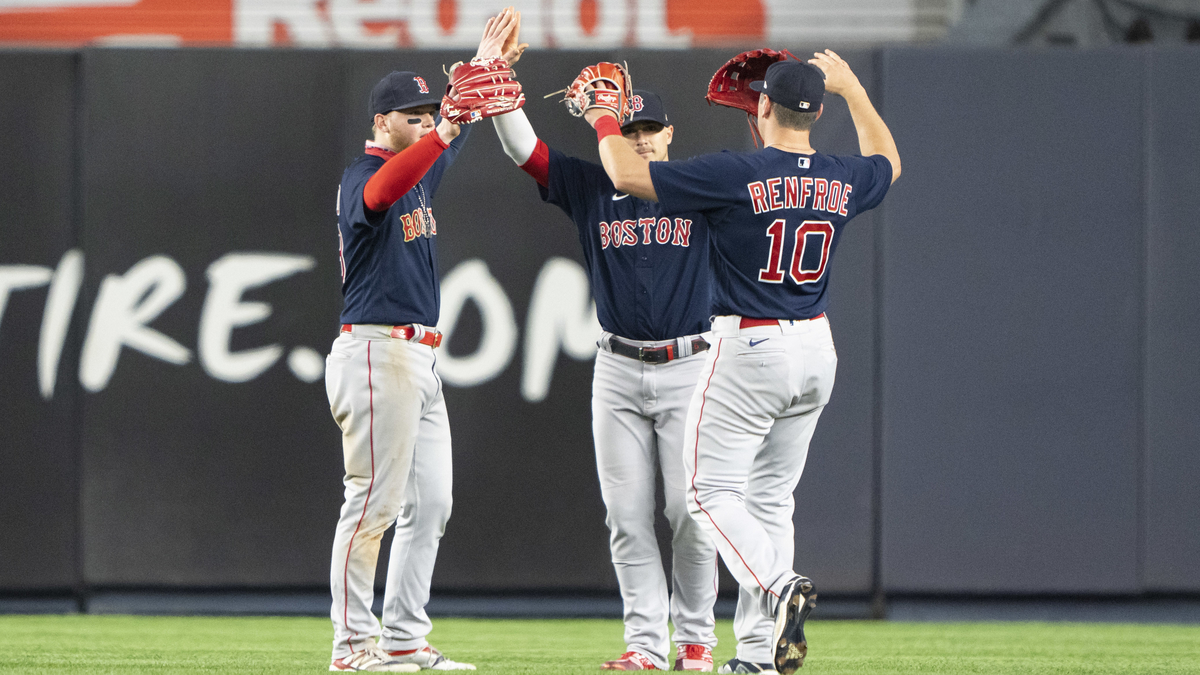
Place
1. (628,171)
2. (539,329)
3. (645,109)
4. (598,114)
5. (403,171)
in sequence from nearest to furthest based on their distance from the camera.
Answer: (628,171)
(403,171)
(598,114)
(645,109)
(539,329)

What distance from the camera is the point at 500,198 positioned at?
17.9 feet

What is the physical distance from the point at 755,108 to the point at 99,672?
98.9 inches

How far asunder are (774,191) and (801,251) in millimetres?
177

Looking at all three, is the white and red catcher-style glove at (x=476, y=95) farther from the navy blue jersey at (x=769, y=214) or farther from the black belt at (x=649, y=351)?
the black belt at (x=649, y=351)

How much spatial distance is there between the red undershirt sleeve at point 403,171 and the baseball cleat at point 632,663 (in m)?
1.44

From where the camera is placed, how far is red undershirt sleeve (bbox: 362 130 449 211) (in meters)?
3.18

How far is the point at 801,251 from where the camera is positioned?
314 cm

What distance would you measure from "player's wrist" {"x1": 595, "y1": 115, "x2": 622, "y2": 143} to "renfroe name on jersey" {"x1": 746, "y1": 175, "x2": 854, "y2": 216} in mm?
396

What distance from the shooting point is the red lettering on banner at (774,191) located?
121 inches

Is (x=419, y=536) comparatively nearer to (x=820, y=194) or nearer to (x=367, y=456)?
(x=367, y=456)

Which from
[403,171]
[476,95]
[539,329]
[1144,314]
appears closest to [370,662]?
[403,171]

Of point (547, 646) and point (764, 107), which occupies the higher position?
point (764, 107)

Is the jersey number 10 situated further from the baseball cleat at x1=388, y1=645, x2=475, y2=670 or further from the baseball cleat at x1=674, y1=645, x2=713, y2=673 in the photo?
the baseball cleat at x1=388, y1=645, x2=475, y2=670

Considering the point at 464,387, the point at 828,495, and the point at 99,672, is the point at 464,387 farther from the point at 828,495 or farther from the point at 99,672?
the point at 99,672
